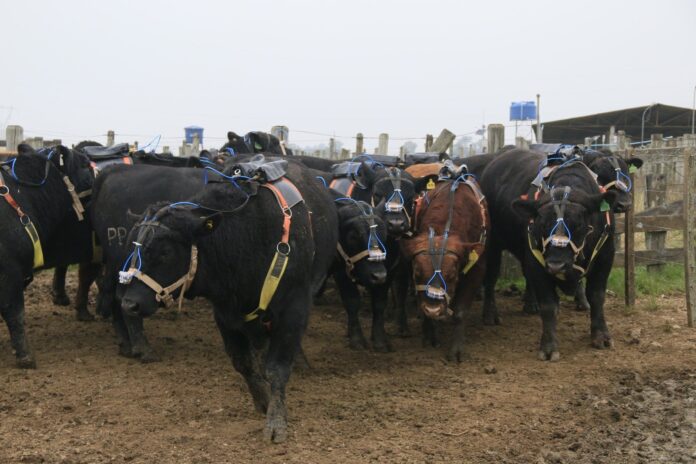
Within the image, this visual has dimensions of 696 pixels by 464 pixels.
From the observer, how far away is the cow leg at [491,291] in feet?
28.8

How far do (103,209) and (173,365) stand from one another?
1.68 meters

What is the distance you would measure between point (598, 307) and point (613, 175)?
1.55 metres

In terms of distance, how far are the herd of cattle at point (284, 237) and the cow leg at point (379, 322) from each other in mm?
15

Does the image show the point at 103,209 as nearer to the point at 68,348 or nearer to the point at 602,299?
the point at 68,348

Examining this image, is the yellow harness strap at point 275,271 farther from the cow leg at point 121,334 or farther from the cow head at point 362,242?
the cow leg at point 121,334

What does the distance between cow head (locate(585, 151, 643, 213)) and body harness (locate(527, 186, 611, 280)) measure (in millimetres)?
578

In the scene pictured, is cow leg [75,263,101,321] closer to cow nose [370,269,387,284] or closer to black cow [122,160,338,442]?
cow nose [370,269,387,284]

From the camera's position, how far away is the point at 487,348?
25.2ft

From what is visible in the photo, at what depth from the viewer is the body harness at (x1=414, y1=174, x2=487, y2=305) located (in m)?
6.79

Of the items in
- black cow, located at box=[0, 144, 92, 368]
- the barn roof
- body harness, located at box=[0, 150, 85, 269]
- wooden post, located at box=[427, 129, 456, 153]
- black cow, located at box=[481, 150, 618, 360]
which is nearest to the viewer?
black cow, located at box=[0, 144, 92, 368]

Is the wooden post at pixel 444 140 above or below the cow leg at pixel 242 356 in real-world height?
above

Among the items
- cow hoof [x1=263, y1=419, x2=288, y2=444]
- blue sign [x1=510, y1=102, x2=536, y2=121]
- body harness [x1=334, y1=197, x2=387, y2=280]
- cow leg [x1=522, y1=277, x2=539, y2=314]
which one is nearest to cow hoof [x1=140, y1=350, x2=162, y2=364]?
body harness [x1=334, y1=197, x2=387, y2=280]

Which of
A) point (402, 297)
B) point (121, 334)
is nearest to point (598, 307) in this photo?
point (402, 297)

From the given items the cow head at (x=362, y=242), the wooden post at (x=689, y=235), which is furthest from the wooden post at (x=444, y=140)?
the cow head at (x=362, y=242)
